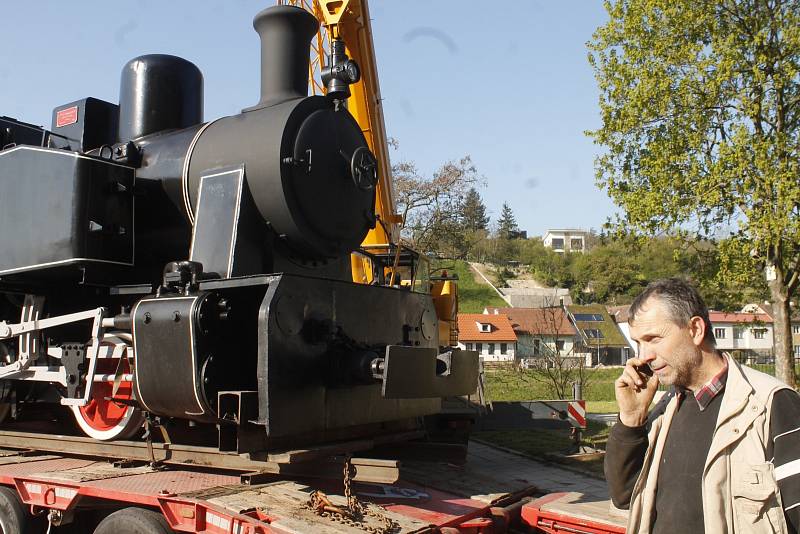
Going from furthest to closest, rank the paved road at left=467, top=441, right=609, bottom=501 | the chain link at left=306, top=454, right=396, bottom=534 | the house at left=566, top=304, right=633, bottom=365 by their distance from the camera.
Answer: the house at left=566, top=304, right=633, bottom=365, the paved road at left=467, top=441, right=609, bottom=501, the chain link at left=306, top=454, right=396, bottom=534

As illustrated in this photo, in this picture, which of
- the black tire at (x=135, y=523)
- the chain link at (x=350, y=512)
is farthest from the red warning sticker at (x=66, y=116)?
the chain link at (x=350, y=512)

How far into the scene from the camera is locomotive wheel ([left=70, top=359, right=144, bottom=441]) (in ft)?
16.7

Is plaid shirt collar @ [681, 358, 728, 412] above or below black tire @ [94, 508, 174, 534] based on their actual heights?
above

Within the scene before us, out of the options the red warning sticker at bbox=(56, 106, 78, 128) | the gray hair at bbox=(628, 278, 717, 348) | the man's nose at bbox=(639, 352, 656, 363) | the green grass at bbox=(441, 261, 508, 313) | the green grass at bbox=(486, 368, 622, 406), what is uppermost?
the green grass at bbox=(441, 261, 508, 313)

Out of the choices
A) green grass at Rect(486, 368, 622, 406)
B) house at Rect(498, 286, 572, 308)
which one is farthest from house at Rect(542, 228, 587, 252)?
green grass at Rect(486, 368, 622, 406)

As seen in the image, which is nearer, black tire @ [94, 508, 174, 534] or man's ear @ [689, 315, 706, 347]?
man's ear @ [689, 315, 706, 347]

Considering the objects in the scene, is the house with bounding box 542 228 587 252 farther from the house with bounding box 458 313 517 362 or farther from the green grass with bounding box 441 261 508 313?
the house with bounding box 458 313 517 362

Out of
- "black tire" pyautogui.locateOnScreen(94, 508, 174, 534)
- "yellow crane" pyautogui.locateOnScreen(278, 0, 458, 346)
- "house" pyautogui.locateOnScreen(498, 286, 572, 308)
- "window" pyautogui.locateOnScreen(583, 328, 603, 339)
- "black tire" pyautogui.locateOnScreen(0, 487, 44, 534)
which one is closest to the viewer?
"black tire" pyautogui.locateOnScreen(94, 508, 174, 534)

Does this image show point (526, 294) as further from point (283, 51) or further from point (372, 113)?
point (283, 51)

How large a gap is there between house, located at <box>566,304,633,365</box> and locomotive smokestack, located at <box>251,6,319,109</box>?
41152 mm

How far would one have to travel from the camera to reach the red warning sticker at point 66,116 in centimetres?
632

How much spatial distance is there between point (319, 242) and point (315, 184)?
1.40ft

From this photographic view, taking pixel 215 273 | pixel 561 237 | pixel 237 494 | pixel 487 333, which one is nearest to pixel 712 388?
pixel 237 494

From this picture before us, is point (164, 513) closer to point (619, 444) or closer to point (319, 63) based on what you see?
point (619, 444)
